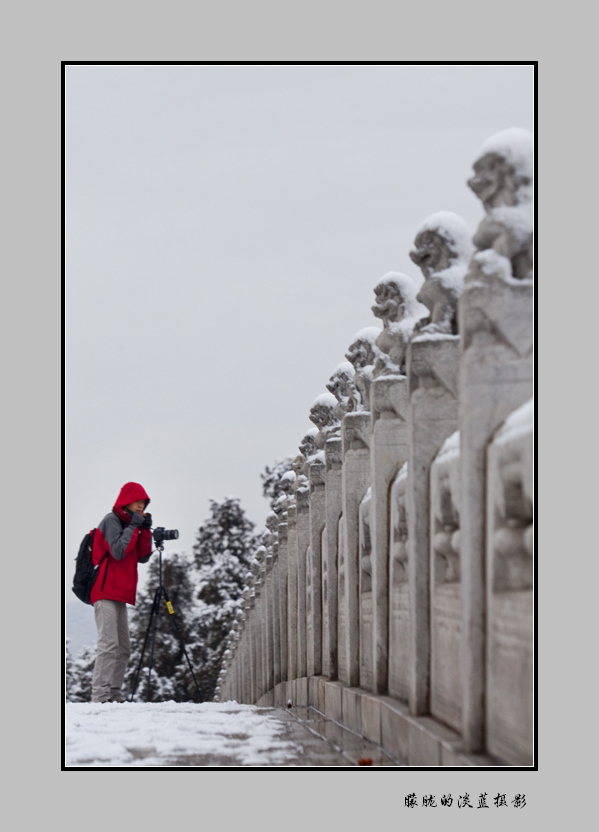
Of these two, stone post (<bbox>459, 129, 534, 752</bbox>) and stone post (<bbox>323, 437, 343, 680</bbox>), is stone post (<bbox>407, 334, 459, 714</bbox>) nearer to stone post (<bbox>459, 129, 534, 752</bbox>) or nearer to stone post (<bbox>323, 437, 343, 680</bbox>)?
stone post (<bbox>459, 129, 534, 752</bbox>)

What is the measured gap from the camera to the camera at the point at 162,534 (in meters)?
14.3

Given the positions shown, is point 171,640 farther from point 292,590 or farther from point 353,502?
point 353,502

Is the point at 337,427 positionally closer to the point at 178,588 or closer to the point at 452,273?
the point at 452,273

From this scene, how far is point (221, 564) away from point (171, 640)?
19.8 ft

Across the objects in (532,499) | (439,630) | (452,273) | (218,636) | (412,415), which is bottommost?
(218,636)

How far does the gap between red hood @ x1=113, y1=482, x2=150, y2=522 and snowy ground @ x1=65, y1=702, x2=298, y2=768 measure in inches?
71.6

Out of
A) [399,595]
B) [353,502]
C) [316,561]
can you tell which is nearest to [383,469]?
[399,595]

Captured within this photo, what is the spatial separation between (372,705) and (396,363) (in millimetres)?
2512

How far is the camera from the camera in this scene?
561 inches

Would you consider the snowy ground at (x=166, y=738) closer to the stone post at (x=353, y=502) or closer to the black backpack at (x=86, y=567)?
the stone post at (x=353, y=502)

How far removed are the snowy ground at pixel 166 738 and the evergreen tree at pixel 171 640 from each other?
4402 centimetres

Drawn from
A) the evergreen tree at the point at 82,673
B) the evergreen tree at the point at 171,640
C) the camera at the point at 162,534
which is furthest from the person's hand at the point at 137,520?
the evergreen tree at the point at 82,673
